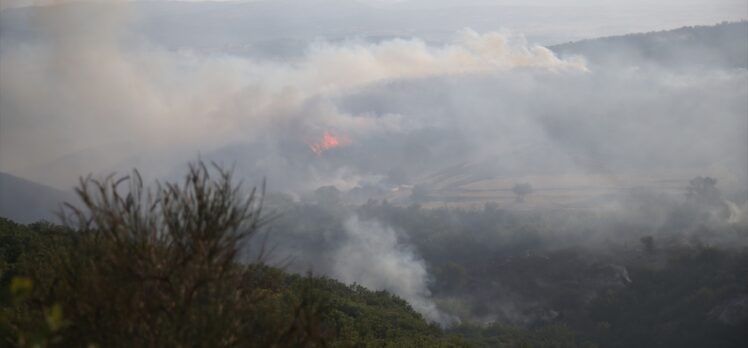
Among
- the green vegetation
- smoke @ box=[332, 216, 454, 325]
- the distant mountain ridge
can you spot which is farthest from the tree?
the distant mountain ridge

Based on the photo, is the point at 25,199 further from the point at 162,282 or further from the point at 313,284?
the point at 162,282

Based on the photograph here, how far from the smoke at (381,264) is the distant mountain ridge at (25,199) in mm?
68496

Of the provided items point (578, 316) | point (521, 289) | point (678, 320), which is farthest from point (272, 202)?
point (678, 320)

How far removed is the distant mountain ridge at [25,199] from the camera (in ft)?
511

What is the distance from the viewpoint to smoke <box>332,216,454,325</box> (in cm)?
13100

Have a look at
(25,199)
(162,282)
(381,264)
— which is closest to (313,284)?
(162,282)

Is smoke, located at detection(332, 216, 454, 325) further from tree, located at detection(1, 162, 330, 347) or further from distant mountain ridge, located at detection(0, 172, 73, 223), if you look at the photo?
tree, located at detection(1, 162, 330, 347)

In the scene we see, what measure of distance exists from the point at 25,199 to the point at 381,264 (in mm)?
91114

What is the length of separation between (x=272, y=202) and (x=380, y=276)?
6794 centimetres

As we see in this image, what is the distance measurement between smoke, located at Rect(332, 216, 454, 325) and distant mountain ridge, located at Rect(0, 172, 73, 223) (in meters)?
68.5

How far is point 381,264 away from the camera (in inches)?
5896

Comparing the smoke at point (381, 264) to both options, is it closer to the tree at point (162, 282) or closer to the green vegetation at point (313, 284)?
the green vegetation at point (313, 284)

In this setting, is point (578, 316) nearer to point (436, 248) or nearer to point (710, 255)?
point (710, 255)

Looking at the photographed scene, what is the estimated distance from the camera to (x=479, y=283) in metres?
128
